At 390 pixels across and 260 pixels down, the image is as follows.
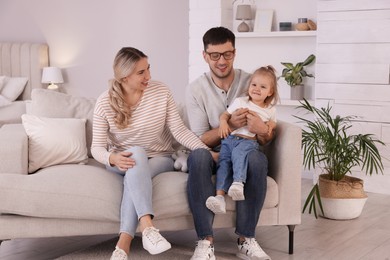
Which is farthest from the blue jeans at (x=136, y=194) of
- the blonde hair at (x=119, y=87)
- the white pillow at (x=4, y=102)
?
the white pillow at (x=4, y=102)

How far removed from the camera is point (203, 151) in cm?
295

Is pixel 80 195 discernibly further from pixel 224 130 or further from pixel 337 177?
pixel 337 177

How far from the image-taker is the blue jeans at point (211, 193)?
2.84 meters

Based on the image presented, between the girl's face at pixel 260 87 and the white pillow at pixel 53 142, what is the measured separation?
3.15 feet

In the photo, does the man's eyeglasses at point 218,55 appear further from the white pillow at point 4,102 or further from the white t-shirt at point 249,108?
the white pillow at point 4,102

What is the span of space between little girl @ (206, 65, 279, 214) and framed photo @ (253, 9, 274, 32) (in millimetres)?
2028

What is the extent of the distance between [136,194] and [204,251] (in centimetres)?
43

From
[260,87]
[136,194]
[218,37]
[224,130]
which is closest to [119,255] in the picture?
[136,194]

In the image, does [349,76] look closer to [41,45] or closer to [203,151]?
[203,151]

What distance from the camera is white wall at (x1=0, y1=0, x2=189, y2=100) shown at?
5727 mm

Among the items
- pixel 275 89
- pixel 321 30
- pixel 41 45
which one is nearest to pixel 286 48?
pixel 321 30

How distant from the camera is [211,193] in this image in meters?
2.86

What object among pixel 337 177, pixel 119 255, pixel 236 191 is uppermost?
pixel 236 191

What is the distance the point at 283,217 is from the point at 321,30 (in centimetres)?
201
